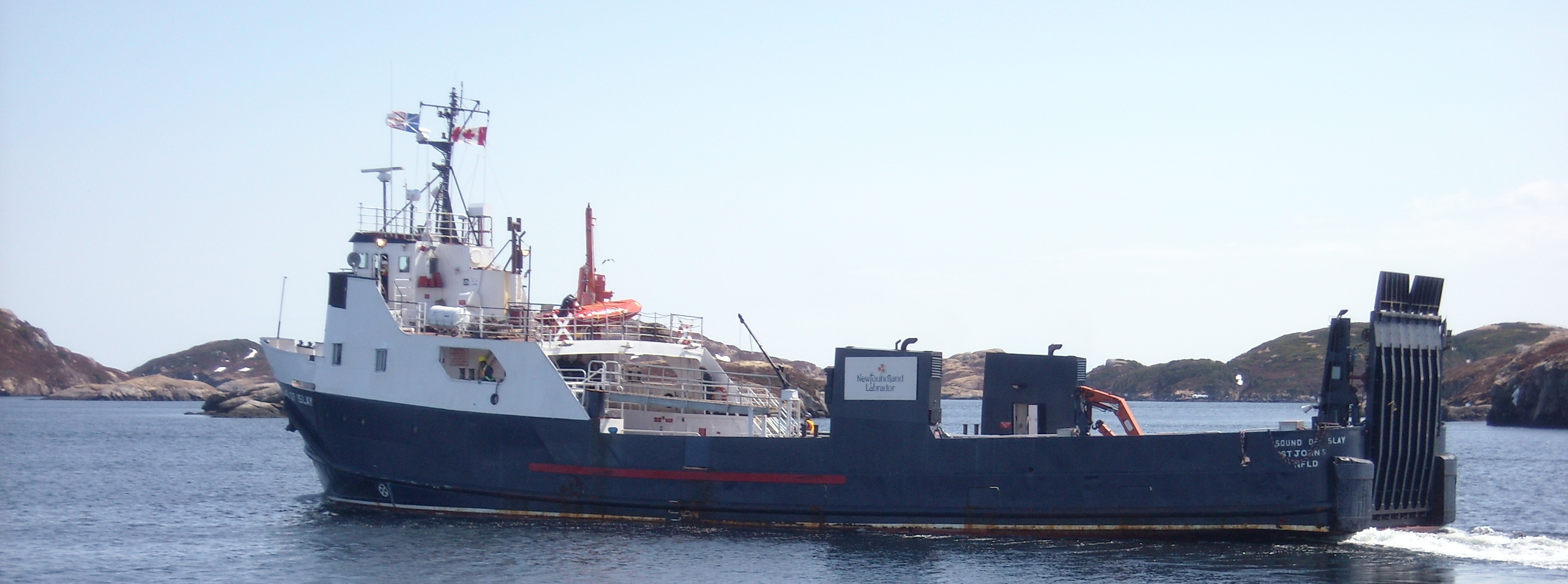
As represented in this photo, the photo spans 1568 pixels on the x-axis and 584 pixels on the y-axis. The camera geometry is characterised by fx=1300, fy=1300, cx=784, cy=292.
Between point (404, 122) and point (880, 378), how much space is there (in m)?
11.5

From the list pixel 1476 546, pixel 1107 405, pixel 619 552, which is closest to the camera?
pixel 619 552

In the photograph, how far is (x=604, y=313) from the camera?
82.2ft

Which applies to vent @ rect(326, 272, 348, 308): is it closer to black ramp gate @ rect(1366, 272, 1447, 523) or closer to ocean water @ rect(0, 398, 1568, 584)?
ocean water @ rect(0, 398, 1568, 584)

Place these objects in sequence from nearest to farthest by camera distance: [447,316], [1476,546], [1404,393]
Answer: [1476,546] → [1404,393] → [447,316]

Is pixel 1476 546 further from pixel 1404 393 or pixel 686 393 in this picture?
pixel 686 393

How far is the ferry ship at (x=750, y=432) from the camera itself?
20.7m

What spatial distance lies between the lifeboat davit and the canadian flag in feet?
13.8

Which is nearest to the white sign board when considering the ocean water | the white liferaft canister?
the ocean water

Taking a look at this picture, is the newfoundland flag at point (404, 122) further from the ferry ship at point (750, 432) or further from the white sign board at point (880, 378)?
the white sign board at point (880, 378)

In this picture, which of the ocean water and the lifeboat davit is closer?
the ocean water


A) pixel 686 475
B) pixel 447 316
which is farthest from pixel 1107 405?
pixel 447 316

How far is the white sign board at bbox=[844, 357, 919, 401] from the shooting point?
21.8m

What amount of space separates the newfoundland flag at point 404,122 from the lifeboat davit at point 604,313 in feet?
16.8

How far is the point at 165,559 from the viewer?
20938 millimetres
